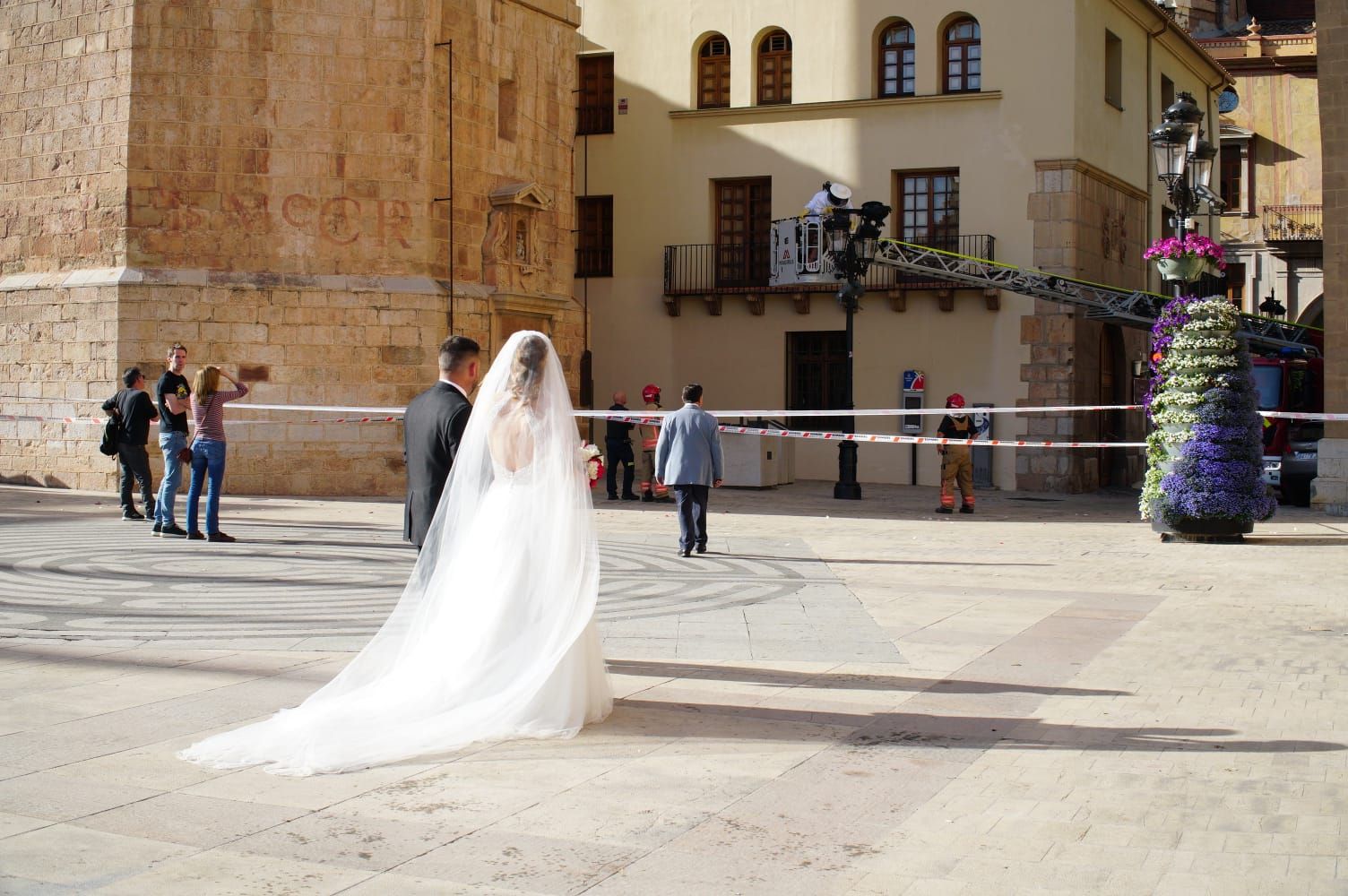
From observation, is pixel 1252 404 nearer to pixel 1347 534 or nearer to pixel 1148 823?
pixel 1347 534

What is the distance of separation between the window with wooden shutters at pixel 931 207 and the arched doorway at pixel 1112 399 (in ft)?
12.2

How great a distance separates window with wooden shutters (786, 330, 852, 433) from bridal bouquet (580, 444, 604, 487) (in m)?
21.2

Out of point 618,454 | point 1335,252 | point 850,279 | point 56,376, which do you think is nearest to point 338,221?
point 56,376

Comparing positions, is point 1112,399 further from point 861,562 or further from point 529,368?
point 529,368

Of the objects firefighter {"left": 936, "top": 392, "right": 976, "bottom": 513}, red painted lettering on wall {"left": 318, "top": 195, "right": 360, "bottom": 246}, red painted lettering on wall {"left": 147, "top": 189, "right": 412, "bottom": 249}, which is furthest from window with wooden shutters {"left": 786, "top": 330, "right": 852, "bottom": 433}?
red painted lettering on wall {"left": 318, "top": 195, "right": 360, "bottom": 246}

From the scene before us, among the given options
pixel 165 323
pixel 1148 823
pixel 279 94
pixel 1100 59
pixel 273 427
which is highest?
pixel 1100 59

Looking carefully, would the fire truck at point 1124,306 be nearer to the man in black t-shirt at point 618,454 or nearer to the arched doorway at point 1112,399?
the arched doorway at point 1112,399

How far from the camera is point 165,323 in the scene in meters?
20.5

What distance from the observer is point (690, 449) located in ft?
46.6

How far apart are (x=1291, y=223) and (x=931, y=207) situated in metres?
20.0

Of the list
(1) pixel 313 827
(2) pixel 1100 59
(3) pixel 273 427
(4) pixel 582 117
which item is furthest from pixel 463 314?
(1) pixel 313 827

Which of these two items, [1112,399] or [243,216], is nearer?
[243,216]

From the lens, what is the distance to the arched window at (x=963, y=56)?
28.0 meters

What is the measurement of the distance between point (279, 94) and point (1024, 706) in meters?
16.6
